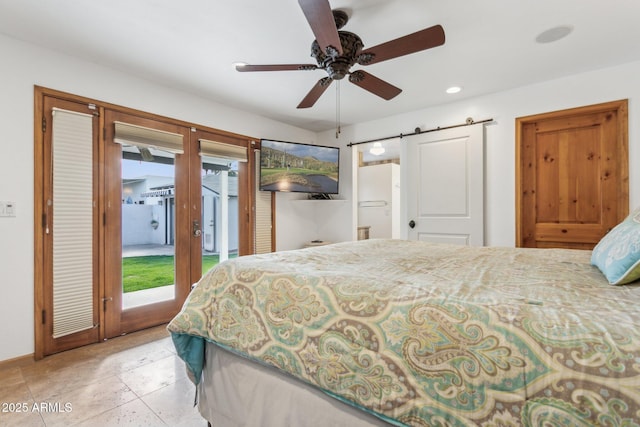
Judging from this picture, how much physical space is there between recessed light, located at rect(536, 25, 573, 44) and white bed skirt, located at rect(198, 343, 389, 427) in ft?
8.90

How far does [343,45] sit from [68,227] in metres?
2.58

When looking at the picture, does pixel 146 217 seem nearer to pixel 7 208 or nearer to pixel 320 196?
pixel 7 208

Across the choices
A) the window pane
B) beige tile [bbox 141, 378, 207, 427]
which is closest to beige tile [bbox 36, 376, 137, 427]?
beige tile [bbox 141, 378, 207, 427]

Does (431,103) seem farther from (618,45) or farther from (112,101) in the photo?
(112,101)

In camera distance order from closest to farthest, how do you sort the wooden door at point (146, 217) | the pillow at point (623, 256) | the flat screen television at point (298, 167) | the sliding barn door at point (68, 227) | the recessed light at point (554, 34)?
the pillow at point (623, 256) < the recessed light at point (554, 34) < the sliding barn door at point (68, 227) < the wooden door at point (146, 217) < the flat screen television at point (298, 167)

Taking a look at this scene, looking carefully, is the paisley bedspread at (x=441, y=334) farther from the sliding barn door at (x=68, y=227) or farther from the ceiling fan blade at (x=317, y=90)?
the sliding barn door at (x=68, y=227)

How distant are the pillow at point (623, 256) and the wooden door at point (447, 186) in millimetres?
2179

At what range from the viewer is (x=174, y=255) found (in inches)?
120

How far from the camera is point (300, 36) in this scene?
2129 millimetres

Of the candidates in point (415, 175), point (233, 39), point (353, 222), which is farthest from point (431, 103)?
point (233, 39)

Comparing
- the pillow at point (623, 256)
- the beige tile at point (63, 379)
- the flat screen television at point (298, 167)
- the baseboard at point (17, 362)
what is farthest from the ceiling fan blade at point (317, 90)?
the baseboard at point (17, 362)

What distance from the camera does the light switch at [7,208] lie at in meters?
2.11

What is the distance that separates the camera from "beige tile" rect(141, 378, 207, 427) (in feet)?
5.07

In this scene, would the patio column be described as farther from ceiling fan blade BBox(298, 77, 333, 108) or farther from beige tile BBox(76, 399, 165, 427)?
beige tile BBox(76, 399, 165, 427)
